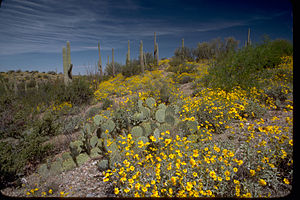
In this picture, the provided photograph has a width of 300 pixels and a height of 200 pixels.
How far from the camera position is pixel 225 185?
5.68 feet

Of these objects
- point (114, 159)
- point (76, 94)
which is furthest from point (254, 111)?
point (76, 94)

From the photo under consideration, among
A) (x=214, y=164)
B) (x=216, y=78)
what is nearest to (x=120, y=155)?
(x=214, y=164)

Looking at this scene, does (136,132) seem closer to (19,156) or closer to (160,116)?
(160,116)

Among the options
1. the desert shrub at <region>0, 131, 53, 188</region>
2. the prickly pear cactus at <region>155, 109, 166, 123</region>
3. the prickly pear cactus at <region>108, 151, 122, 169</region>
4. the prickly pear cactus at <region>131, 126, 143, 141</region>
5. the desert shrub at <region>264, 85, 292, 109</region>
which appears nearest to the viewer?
the prickly pear cactus at <region>108, 151, 122, 169</region>

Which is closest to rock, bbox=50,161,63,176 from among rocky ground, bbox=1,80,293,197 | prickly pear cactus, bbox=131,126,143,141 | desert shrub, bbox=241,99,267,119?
rocky ground, bbox=1,80,293,197

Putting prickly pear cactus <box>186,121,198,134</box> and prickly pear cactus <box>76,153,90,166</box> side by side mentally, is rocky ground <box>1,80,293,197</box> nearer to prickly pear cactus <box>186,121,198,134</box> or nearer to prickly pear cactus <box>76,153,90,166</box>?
prickly pear cactus <box>76,153,90,166</box>

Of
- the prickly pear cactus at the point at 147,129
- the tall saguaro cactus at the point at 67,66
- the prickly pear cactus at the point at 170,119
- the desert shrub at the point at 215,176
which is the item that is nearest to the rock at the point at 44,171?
the desert shrub at the point at 215,176

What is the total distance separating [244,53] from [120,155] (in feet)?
27.7

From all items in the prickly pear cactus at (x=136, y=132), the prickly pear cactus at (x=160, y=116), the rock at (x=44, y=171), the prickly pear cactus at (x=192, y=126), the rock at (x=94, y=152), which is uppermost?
the prickly pear cactus at (x=160, y=116)

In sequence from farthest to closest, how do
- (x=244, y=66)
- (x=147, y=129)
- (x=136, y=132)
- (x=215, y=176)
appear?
(x=244, y=66) → (x=147, y=129) → (x=136, y=132) → (x=215, y=176)

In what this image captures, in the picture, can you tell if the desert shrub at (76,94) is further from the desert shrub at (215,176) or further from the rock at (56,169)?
the desert shrub at (215,176)

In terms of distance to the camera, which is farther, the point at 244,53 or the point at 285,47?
the point at 285,47
